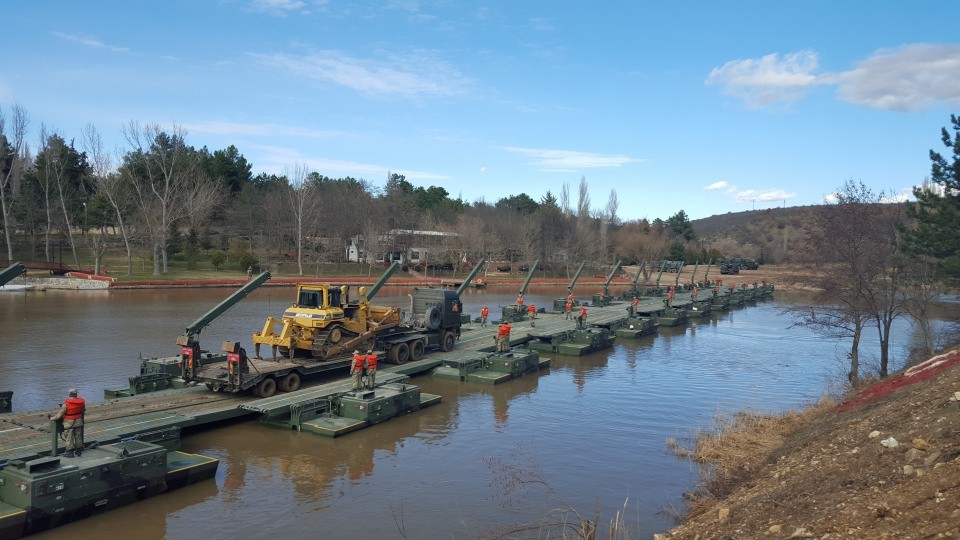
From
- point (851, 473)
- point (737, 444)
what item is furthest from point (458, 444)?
point (851, 473)

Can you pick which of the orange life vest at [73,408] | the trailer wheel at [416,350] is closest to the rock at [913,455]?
the orange life vest at [73,408]

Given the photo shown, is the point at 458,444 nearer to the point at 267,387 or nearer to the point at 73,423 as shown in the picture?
the point at 267,387

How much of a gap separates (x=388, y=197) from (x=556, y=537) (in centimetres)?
8063

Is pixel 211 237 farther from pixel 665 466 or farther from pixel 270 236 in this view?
pixel 665 466

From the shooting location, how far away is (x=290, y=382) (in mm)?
18891

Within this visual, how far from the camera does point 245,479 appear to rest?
1359 cm

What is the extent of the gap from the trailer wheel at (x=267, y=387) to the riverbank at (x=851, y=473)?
11034 millimetres

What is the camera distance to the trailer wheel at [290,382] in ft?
61.3

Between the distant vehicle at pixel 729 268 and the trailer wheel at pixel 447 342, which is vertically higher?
the distant vehicle at pixel 729 268

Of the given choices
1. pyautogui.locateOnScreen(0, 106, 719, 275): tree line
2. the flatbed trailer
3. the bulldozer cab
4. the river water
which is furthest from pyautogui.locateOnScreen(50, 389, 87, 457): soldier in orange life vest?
pyautogui.locateOnScreen(0, 106, 719, 275): tree line

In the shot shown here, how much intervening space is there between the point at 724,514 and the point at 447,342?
17.2 meters

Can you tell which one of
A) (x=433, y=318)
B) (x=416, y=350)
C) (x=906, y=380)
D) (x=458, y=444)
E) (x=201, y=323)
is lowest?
(x=458, y=444)

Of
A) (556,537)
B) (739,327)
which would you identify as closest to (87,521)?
(556,537)

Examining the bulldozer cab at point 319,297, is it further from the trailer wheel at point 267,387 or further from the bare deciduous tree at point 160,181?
the bare deciduous tree at point 160,181
